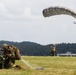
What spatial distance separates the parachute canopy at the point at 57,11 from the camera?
37500 mm

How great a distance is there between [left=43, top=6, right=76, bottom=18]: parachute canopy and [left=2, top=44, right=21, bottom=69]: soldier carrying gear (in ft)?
14.5

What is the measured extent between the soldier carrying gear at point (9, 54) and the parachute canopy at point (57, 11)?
4.43 metres

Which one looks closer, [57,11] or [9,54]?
[9,54]

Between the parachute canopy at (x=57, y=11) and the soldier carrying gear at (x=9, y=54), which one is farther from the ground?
the parachute canopy at (x=57, y=11)

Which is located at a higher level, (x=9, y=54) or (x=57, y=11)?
(x=57, y=11)

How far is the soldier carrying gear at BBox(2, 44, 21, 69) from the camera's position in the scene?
37.6 meters

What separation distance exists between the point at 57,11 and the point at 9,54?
17.6ft

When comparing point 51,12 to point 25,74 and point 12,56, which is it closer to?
point 12,56

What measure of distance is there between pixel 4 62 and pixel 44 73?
605cm

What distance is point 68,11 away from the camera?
37.8m

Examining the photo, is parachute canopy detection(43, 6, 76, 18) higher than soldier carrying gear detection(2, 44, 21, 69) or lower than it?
higher

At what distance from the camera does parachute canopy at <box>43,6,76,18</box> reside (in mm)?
37500

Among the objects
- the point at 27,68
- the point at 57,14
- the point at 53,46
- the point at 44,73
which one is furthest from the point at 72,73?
the point at 53,46

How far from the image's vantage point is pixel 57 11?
127 feet
